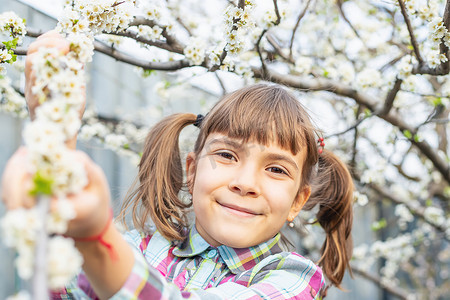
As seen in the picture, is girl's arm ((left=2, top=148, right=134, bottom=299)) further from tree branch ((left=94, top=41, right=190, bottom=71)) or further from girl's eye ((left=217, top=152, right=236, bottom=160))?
tree branch ((left=94, top=41, right=190, bottom=71))

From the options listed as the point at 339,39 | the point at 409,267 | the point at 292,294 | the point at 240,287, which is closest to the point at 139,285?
the point at 240,287

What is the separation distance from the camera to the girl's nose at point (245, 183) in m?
1.32

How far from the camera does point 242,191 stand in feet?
4.33

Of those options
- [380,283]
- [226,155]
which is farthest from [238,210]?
[380,283]

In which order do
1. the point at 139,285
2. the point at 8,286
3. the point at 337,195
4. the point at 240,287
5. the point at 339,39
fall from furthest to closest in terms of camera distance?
the point at 339,39
the point at 8,286
the point at 337,195
the point at 240,287
the point at 139,285

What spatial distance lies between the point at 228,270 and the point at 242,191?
225 millimetres

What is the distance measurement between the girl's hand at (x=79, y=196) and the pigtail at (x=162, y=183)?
30.1 inches

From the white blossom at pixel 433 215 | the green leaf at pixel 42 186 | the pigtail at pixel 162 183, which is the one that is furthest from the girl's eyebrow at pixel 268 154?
the white blossom at pixel 433 215

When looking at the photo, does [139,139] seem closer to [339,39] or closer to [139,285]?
[339,39]

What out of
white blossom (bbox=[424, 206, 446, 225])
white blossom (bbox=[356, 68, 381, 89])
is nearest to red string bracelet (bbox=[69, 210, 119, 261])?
white blossom (bbox=[356, 68, 381, 89])

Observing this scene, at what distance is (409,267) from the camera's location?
5312 millimetres

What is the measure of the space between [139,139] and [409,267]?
3.52 meters

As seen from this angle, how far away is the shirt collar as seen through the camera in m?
1.35

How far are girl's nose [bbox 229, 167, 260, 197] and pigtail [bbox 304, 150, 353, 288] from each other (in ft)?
1.83
